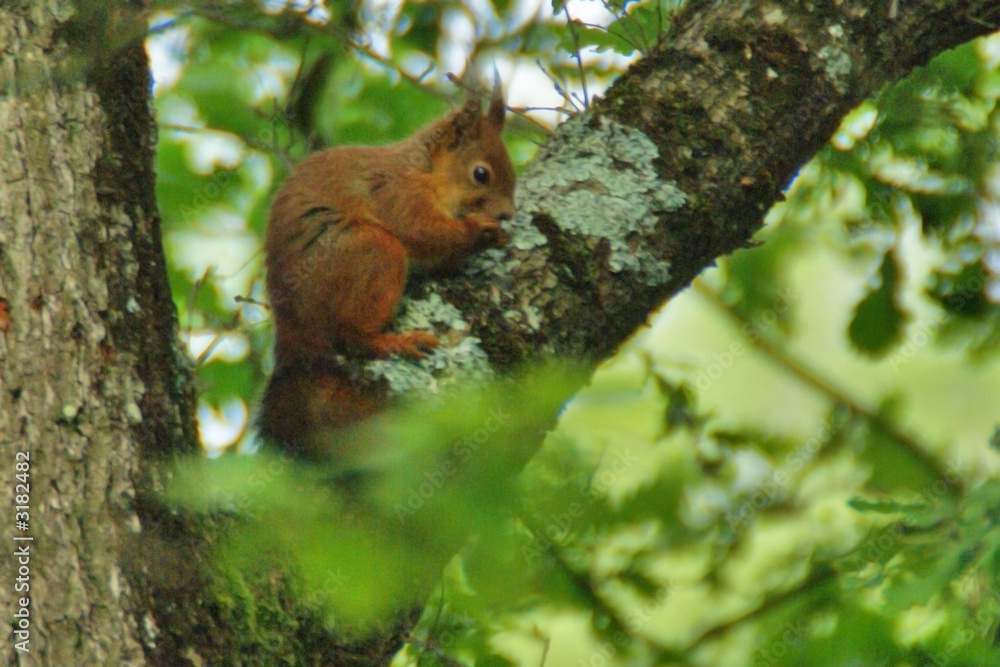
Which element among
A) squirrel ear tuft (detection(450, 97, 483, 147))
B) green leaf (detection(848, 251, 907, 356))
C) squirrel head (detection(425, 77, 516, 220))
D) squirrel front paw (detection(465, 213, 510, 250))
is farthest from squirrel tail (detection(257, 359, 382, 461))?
green leaf (detection(848, 251, 907, 356))

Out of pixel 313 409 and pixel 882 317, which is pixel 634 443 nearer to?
pixel 313 409

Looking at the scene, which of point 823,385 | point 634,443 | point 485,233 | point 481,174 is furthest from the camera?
point 823,385

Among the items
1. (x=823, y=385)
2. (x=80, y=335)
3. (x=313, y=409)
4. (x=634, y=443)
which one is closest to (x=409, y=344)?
(x=313, y=409)

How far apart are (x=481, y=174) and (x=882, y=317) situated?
4.52 ft

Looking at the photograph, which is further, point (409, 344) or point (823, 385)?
point (823, 385)

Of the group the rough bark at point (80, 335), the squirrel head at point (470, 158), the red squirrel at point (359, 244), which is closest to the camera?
the rough bark at point (80, 335)

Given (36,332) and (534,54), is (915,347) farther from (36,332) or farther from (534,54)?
(36,332)

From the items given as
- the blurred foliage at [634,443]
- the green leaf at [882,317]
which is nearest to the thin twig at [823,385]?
the blurred foliage at [634,443]

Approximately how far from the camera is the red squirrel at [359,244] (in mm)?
2178

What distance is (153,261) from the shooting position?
6.37 ft

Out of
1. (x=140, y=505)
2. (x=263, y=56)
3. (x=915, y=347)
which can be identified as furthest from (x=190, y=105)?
(x=915, y=347)

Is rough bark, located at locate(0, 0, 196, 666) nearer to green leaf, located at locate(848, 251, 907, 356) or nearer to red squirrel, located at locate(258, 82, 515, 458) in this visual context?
red squirrel, located at locate(258, 82, 515, 458)

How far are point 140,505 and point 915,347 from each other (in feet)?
9.88

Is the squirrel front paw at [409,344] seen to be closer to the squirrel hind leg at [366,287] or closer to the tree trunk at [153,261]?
the squirrel hind leg at [366,287]
